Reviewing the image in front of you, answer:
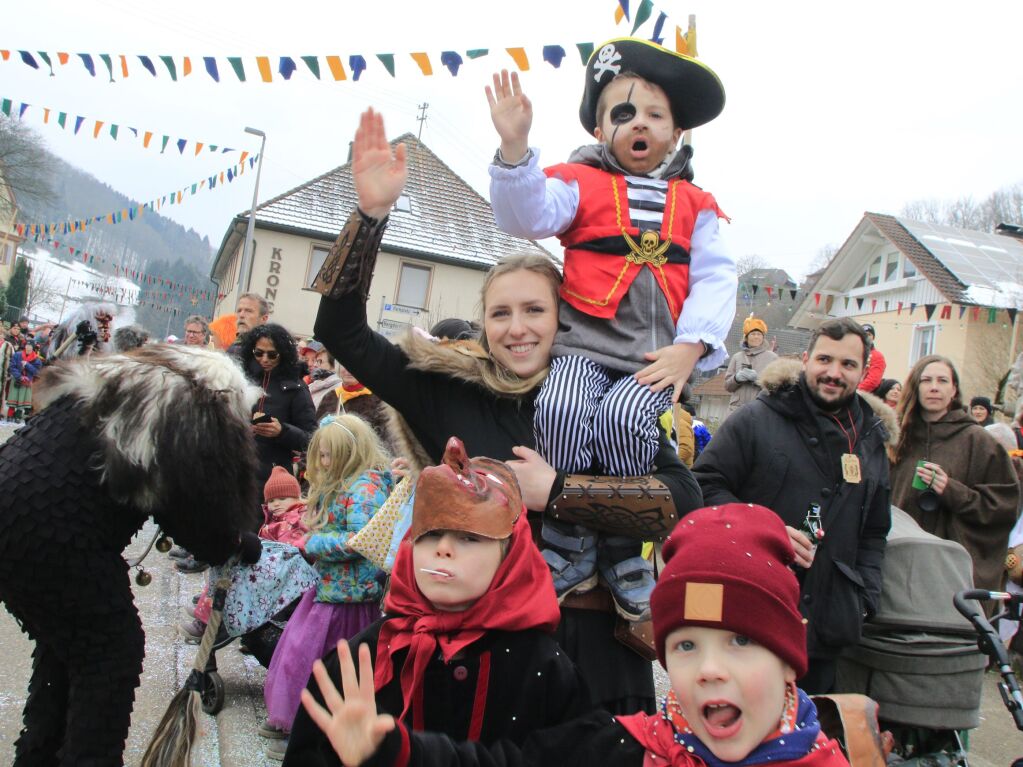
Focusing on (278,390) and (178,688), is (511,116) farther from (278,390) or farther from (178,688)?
(278,390)

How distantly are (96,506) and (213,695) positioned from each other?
6.21ft

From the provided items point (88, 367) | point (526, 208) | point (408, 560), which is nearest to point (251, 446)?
point (88, 367)

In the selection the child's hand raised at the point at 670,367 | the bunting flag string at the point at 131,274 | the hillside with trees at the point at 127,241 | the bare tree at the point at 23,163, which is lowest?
the child's hand raised at the point at 670,367

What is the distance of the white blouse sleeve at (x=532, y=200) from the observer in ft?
6.77

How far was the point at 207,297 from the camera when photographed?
36375mm

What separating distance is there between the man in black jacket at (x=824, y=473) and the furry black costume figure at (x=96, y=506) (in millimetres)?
2046

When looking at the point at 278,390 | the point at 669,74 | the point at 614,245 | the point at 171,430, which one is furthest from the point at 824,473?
the point at 278,390

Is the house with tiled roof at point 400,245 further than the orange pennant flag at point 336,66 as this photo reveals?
Yes

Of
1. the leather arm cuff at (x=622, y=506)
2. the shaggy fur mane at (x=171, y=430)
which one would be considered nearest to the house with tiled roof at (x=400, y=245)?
the shaggy fur mane at (x=171, y=430)

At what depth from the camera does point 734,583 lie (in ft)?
5.35

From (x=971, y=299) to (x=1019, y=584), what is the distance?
1603 cm

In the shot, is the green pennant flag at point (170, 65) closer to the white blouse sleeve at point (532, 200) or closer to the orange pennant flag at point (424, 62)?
the orange pennant flag at point (424, 62)

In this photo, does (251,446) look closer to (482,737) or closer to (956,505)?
(482,737)

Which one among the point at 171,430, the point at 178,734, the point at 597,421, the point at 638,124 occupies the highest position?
the point at 638,124
